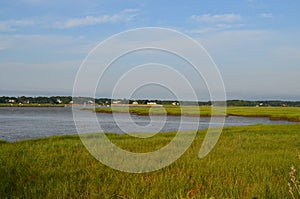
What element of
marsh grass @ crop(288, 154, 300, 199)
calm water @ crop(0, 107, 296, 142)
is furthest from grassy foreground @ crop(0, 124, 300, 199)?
calm water @ crop(0, 107, 296, 142)

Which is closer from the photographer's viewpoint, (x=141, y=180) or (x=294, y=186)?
(x=294, y=186)

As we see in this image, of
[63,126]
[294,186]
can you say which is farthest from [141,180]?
[63,126]

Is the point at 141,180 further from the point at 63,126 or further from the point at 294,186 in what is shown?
the point at 63,126

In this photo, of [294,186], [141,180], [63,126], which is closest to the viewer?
[294,186]

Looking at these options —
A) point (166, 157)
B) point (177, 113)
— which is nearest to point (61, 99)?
point (177, 113)

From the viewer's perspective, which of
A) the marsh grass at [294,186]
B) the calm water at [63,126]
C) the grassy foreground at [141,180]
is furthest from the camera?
the calm water at [63,126]

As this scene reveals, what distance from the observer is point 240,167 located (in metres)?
9.29

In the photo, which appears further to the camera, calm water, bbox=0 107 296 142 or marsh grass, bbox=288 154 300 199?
calm water, bbox=0 107 296 142

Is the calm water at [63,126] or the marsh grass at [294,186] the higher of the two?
the marsh grass at [294,186]

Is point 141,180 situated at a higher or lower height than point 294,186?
higher

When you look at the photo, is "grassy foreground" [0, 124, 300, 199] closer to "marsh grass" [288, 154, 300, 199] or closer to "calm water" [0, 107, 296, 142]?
"marsh grass" [288, 154, 300, 199]

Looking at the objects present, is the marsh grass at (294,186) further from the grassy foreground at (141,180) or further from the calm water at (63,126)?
the calm water at (63,126)

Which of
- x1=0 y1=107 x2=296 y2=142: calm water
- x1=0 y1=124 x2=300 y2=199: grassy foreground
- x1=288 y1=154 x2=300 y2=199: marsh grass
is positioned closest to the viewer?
x1=288 y1=154 x2=300 y2=199: marsh grass

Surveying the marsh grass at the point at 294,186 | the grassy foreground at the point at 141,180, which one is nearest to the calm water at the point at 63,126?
the grassy foreground at the point at 141,180
